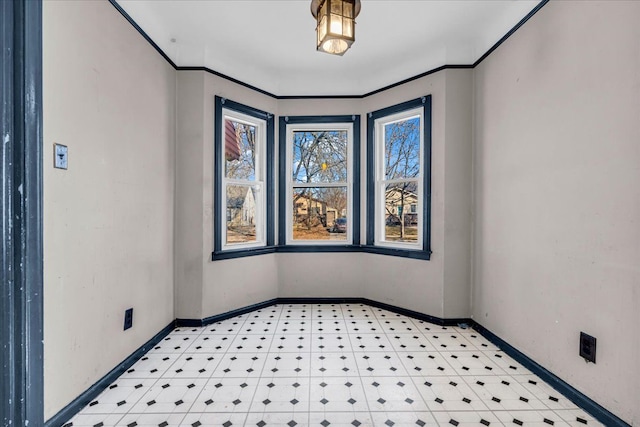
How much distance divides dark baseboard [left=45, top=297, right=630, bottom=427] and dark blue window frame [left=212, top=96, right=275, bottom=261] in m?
0.70

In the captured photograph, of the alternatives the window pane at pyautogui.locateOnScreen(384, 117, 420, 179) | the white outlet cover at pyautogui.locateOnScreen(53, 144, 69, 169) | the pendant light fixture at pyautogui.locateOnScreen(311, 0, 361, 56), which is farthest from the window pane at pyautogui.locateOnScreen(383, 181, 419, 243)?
the white outlet cover at pyautogui.locateOnScreen(53, 144, 69, 169)

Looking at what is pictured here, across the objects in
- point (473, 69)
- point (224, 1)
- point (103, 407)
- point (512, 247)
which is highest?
point (224, 1)

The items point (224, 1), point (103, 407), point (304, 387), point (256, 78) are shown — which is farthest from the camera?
point (256, 78)

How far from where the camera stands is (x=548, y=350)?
2.18 metres

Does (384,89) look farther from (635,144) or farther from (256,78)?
(635,144)

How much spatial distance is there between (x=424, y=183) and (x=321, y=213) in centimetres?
141

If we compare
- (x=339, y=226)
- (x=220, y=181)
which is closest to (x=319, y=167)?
(x=339, y=226)

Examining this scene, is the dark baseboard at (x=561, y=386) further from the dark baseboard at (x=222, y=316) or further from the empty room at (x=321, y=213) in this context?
the dark baseboard at (x=222, y=316)

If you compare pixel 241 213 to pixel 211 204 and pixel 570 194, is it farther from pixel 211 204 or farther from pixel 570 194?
pixel 570 194

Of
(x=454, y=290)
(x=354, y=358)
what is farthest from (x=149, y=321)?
(x=454, y=290)

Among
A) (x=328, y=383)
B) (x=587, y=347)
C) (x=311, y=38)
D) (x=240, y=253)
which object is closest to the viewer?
(x=587, y=347)

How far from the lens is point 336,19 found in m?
1.67

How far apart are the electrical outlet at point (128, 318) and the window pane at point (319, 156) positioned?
239 cm

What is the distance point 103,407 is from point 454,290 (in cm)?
319
